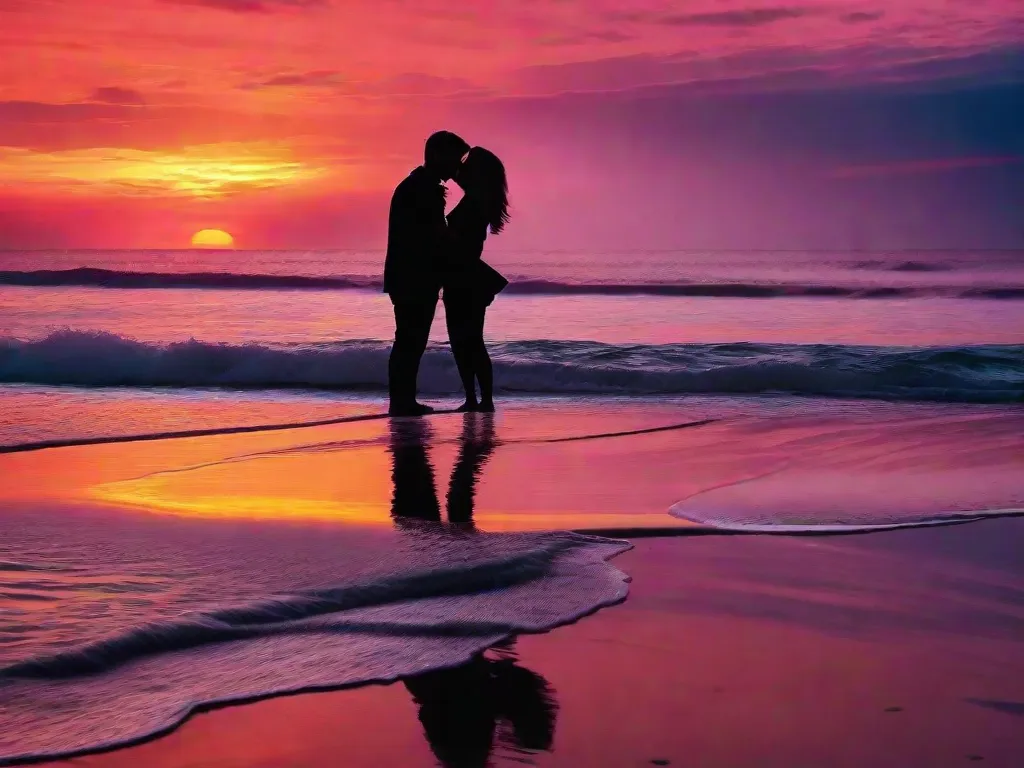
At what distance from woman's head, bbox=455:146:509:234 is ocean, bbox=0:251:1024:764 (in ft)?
4.71

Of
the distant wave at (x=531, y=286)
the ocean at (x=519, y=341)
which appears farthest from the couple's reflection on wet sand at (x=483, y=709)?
the distant wave at (x=531, y=286)

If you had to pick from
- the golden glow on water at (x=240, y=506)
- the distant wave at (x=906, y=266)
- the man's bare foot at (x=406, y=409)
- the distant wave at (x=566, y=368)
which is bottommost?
the golden glow on water at (x=240, y=506)

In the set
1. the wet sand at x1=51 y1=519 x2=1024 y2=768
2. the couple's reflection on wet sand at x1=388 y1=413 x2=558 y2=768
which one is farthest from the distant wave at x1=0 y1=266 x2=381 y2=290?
the couple's reflection on wet sand at x1=388 y1=413 x2=558 y2=768

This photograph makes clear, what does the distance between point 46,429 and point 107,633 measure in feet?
16.7

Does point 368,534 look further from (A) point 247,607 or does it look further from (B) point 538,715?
(B) point 538,715

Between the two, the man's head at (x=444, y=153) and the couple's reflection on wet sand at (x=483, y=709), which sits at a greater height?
the man's head at (x=444, y=153)

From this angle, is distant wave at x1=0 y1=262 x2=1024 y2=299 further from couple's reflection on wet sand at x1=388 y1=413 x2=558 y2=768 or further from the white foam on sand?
couple's reflection on wet sand at x1=388 y1=413 x2=558 y2=768

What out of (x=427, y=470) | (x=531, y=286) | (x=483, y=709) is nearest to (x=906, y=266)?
(x=531, y=286)

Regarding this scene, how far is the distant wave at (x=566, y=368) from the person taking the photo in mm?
10977

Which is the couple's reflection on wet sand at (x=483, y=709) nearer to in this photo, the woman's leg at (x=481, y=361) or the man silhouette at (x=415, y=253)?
the man silhouette at (x=415, y=253)

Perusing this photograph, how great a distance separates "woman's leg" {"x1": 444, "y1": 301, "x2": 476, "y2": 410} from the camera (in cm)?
830

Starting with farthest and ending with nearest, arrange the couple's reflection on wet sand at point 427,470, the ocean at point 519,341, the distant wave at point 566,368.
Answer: the distant wave at point 566,368, the ocean at point 519,341, the couple's reflection on wet sand at point 427,470

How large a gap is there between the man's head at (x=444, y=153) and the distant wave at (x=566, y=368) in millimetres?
3308

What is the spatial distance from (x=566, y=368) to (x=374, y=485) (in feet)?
20.7
